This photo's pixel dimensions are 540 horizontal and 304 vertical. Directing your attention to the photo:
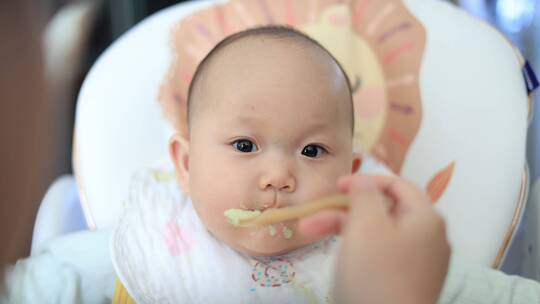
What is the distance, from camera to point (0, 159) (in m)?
0.39

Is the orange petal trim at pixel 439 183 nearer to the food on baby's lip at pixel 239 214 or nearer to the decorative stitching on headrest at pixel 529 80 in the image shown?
the decorative stitching on headrest at pixel 529 80

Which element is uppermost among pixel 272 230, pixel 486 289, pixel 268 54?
pixel 268 54

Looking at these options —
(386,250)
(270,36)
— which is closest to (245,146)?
(270,36)

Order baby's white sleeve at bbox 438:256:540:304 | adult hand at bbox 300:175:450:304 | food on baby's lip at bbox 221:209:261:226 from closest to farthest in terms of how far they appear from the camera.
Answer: adult hand at bbox 300:175:450:304 < food on baby's lip at bbox 221:209:261:226 < baby's white sleeve at bbox 438:256:540:304

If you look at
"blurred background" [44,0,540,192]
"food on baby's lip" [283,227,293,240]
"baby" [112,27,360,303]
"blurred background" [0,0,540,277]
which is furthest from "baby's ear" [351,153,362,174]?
"blurred background" [44,0,540,192]

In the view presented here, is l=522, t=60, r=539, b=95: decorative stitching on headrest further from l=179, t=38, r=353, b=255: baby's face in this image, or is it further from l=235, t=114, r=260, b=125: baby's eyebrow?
l=235, t=114, r=260, b=125: baby's eyebrow

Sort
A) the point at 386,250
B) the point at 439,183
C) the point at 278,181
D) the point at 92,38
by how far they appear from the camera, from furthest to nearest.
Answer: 1. the point at 92,38
2. the point at 439,183
3. the point at 278,181
4. the point at 386,250

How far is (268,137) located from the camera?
74 centimetres

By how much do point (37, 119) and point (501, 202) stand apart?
0.76 m

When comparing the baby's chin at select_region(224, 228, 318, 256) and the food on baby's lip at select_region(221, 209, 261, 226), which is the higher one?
the food on baby's lip at select_region(221, 209, 261, 226)

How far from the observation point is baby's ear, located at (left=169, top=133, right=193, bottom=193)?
88 cm

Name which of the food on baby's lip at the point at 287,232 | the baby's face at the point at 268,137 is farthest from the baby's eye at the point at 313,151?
the food on baby's lip at the point at 287,232

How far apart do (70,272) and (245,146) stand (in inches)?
13.7

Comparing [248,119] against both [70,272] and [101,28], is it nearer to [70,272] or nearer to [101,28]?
[70,272]
